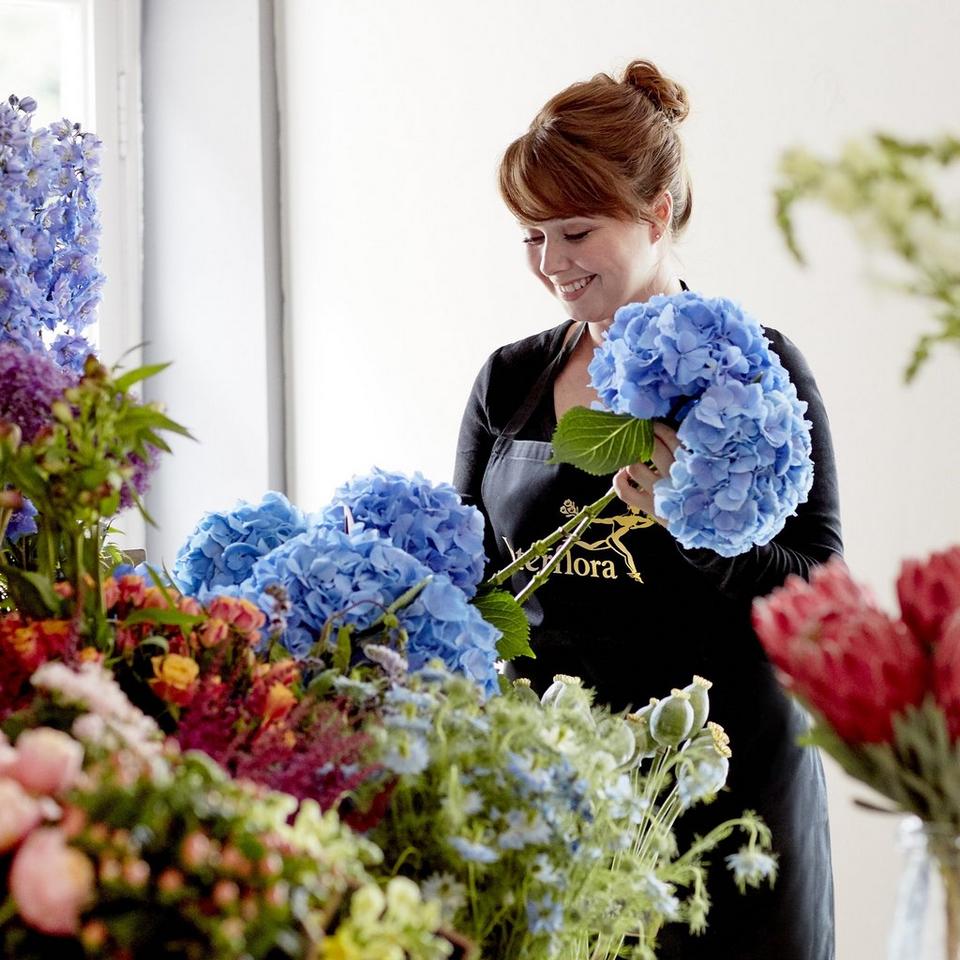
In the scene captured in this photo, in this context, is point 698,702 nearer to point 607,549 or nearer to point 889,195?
point 889,195

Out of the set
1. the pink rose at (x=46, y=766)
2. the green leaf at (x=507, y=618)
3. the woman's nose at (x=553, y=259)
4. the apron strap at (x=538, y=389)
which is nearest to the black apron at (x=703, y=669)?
the apron strap at (x=538, y=389)

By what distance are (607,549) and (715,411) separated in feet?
2.26

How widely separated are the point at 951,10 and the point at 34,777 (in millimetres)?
1657

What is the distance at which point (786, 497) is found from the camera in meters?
1.00

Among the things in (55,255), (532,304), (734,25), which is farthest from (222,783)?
(532,304)

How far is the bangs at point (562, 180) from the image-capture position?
5.29 feet

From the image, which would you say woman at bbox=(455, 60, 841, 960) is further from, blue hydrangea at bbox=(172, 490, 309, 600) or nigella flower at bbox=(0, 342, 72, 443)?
nigella flower at bbox=(0, 342, 72, 443)

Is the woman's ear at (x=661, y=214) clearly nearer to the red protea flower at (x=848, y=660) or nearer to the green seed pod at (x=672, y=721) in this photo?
the green seed pod at (x=672, y=721)

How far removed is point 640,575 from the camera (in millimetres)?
1607

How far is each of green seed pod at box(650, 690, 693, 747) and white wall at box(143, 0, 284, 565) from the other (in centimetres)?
242

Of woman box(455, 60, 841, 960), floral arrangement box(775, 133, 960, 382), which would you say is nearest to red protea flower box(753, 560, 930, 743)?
floral arrangement box(775, 133, 960, 382)

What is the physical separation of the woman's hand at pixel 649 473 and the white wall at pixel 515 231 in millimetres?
785

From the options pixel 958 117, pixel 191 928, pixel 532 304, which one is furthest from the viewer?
pixel 532 304

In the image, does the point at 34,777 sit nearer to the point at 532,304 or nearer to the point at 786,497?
the point at 786,497
